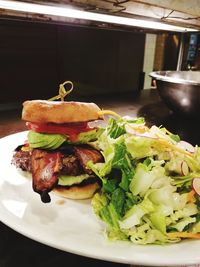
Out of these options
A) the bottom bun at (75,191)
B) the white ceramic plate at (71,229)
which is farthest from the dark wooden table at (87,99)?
the bottom bun at (75,191)

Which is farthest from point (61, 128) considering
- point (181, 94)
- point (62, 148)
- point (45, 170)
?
point (181, 94)

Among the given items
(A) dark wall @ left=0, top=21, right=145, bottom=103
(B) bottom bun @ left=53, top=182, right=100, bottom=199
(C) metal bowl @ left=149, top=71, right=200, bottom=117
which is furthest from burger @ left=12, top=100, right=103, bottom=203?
(A) dark wall @ left=0, top=21, right=145, bottom=103

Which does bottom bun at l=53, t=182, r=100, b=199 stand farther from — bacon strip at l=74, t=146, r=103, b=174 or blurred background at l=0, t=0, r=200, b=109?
blurred background at l=0, t=0, r=200, b=109

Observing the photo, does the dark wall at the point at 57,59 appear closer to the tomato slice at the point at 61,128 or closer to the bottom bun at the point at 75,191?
the tomato slice at the point at 61,128

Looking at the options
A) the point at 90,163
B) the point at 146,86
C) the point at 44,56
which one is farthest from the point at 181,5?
the point at 146,86

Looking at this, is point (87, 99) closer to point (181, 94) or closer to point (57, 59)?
point (57, 59)

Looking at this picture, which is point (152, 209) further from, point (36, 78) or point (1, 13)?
point (36, 78)
